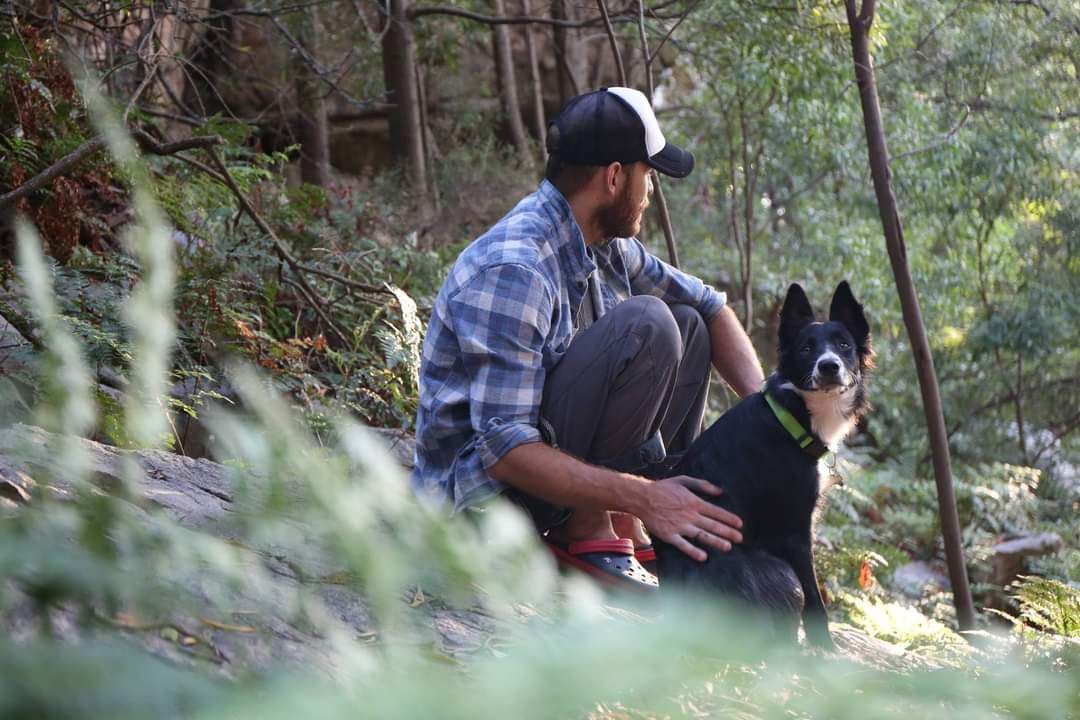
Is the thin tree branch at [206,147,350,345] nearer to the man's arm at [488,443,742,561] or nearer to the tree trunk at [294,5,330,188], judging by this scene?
the man's arm at [488,443,742,561]

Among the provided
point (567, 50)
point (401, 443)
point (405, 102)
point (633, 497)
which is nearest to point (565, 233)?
point (633, 497)

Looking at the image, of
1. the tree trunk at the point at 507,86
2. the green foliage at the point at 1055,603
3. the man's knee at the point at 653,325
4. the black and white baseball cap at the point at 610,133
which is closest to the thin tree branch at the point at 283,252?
the black and white baseball cap at the point at 610,133

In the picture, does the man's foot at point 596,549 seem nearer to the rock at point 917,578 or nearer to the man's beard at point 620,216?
the man's beard at point 620,216

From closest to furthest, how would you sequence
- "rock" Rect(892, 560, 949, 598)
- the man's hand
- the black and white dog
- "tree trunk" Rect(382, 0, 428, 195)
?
1. the man's hand
2. the black and white dog
3. "rock" Rect(892, 560, 949, 598)
4. "tree trunk" Rect(382, 0, 428, 195)

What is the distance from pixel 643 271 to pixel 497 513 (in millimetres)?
3487

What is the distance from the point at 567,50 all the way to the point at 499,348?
961 centimetres

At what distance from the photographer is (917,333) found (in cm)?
525

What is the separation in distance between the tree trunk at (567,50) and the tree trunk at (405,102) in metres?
1.49

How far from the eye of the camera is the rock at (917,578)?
7.32 m

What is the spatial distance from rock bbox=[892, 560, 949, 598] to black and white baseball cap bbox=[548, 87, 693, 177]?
4.81 meters

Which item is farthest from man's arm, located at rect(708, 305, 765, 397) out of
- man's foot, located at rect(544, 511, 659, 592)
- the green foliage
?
the green foliage

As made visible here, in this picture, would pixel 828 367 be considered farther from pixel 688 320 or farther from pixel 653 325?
pixel 653 325

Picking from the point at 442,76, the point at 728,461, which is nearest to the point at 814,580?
the point at 728,461

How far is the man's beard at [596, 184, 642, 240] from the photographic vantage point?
355 centimetres
